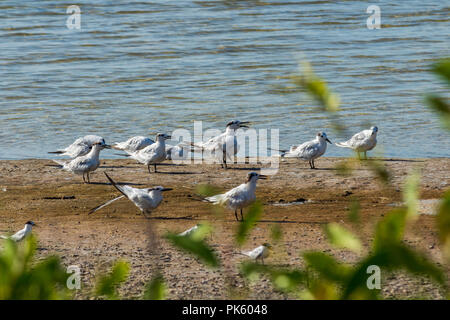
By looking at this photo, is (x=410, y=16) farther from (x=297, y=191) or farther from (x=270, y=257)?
(x=270, y=257)

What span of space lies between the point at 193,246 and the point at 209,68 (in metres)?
18.1

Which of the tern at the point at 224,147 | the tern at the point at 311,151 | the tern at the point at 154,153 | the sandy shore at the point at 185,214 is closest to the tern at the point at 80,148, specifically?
the sandy shore at the point at 185,214

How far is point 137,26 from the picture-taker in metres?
25.8

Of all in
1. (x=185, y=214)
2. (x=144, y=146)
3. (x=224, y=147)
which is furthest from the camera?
(x=144, y=146)

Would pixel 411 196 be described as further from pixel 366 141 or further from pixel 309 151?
pixel 366 141

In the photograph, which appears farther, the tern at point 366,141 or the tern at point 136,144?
the tern at point 136,144

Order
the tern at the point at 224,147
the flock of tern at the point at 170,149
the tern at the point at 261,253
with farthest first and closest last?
the tern at the point at 224,147, the flock of tern at the point at 170,149, the tern at the point at 261,253

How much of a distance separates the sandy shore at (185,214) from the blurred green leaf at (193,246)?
3678mm

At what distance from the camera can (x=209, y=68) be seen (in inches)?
749

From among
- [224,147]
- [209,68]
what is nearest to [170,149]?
[224,147]

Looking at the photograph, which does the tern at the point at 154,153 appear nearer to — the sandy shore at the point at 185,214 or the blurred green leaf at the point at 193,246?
the sandy shore at the point at 185,214

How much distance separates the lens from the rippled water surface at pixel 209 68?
13688mm

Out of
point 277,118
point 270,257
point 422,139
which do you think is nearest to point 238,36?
point 277,118

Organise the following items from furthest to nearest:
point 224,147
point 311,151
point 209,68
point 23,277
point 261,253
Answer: point 209,68 → point 224,147 → point 311,151 → point 261,253 → point 23,277
